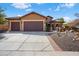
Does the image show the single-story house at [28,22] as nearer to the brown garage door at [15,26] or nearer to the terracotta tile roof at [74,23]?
the brown garage door at [15,26]

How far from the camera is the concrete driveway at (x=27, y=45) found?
8617 millimetres

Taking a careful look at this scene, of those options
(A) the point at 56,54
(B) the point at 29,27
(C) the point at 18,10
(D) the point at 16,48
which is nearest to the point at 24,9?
(C) the point at 18,10

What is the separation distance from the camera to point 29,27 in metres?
9.31

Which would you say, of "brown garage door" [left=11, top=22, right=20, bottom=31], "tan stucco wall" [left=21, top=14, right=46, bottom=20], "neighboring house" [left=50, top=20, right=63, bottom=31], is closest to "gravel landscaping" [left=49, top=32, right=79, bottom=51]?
"neighboring house" [left=50, top=20, right=63, bottom=31]

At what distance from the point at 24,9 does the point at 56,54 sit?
6.59ft

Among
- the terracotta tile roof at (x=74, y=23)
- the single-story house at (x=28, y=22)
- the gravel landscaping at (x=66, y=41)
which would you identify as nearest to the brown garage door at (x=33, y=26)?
the single-story house at (x=28, y=22)

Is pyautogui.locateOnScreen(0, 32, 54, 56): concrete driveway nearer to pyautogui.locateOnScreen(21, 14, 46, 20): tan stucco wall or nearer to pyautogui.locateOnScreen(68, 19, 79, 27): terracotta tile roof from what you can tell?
pyautogui.locateOnScreen(21, 14, 46, 20): tan stucco wall

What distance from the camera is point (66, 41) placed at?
29.6ft

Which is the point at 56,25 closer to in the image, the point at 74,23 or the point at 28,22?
the point at 74,23

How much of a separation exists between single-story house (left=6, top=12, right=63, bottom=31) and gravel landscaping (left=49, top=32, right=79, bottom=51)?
1.86 ft

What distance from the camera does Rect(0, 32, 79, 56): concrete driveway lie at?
8.62 meters

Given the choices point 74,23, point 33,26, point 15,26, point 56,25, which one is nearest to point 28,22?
point 33,26

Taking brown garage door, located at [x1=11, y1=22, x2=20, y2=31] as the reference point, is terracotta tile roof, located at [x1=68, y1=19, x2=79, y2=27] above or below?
above

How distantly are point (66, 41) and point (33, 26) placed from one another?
1.40 metres
